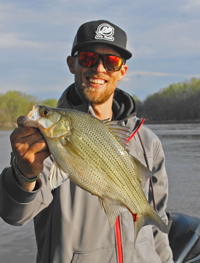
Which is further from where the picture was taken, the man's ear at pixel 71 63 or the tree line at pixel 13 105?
the tree line at pixel 13 105

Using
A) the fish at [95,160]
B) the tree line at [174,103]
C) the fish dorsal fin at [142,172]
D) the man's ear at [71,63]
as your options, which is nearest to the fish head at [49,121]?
the fish at [95,160]

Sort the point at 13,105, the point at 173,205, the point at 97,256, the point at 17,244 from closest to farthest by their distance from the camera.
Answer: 1. the point at 97,256
2. the point at 17,244
3. the point at 173,205
4. the point at 13,105

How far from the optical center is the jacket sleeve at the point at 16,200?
6.36 feet

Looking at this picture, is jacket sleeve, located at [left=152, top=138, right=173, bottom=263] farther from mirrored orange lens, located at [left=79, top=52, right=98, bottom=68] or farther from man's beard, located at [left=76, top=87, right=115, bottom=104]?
mirrored orange lens, located at [left=79, top=52, right=98, bottom=68]

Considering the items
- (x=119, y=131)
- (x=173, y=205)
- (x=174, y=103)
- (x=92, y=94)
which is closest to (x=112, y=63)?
(x=92, y=94)

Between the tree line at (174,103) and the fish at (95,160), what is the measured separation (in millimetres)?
69454

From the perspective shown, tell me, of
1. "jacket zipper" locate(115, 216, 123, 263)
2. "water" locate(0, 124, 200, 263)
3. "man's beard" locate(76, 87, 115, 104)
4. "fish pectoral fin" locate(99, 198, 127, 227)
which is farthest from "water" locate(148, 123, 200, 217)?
"fish pectoral fin" locate(99, 198, 127, 227)

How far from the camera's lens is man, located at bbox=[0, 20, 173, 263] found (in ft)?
6.30

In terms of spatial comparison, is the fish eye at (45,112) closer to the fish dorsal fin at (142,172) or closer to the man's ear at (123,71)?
the fish dorsal fin at (142,172)

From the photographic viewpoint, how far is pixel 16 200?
1.97 meters

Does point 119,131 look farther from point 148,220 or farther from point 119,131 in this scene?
point 148,220

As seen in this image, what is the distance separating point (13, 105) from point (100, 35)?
71623mm

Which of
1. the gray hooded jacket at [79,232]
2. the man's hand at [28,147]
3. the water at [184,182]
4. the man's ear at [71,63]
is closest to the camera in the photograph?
the man's hand at [28,147]

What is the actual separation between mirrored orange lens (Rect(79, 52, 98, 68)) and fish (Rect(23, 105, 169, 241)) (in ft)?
3.91
